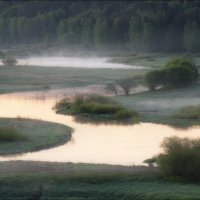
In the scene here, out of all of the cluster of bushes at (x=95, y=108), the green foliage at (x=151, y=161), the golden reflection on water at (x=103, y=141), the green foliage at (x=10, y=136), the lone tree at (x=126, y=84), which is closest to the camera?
the green foliage at (x=151, y=161)

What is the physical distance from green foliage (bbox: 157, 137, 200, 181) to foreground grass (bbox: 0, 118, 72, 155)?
27.7 feet

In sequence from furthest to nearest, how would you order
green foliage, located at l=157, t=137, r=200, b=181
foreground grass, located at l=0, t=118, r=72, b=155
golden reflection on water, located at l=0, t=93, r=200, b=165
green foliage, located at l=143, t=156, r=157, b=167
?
foreground grass, located at l=0, t=118, r=72, b=155 < golden reflection on water, located at l=0, t=93, r=200, b=165 < green foliage, located at l=143, t=156, r=157, b=167 < green foliage, located at l=157, t=137, r=200, b=181

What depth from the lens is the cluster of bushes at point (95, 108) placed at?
41.2 meters

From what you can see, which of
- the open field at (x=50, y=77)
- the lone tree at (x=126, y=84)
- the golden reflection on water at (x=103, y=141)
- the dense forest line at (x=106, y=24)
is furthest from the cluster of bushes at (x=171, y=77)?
the dense forest line at (x=106, y=24)

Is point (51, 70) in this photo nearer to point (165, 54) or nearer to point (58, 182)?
point (165, 54)

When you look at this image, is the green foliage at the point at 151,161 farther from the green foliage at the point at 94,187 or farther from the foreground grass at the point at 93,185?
the green foliage at the point at 94,187

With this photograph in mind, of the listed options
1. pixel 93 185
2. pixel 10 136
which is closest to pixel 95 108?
pixel 10 136

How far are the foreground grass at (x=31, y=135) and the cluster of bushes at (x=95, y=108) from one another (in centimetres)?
443

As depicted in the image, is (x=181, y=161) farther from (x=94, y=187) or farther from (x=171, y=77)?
(x=171, y=77)

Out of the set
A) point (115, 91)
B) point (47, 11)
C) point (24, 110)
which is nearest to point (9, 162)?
point (24, 110)

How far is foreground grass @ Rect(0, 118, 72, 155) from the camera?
31358 mm

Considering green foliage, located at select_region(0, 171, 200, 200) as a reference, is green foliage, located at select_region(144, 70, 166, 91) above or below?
above

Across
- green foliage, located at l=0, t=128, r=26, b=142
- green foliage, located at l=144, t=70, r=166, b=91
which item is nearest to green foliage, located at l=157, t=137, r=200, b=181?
green foliage, located at l=0, t=128, r=26, b=142

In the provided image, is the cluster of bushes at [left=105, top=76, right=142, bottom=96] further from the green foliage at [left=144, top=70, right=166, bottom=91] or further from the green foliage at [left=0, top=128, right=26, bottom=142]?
the green foliage at [left=0, top=128, right=26, bottom=142]
